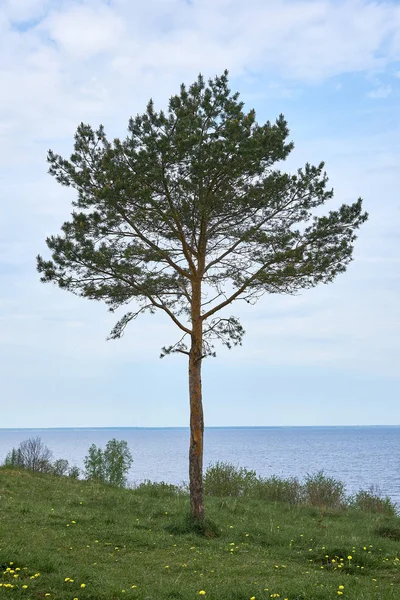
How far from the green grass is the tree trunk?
0.53 meters

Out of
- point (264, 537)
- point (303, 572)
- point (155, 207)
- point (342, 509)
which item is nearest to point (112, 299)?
point (155, 207)

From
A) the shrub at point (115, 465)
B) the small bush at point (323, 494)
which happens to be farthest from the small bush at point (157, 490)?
the small bush at point (323, 494)

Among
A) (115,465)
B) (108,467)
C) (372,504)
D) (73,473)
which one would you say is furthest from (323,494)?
(73,473)

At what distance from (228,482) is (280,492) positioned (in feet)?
7.03

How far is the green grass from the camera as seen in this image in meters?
8.80

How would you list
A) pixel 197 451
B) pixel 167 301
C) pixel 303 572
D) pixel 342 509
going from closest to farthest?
pixel 303 572 → pixel 197 451 → pixel 167 301 → pixel 342 509

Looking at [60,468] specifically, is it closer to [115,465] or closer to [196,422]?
[115,465]

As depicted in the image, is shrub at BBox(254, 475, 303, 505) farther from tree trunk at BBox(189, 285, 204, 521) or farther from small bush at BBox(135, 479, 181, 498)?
tree trunk at BBox(189, 285, 204, 521)

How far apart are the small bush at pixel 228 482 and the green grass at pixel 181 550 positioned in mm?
3417

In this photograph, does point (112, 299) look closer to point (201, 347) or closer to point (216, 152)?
point (201, 347)

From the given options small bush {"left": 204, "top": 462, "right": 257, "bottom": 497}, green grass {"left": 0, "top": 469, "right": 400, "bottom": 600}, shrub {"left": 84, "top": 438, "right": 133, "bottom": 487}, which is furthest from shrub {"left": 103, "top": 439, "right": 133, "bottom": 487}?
green grass {"left": 0, "top": 469, "right": 400, "bottom": 600}

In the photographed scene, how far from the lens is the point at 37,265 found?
48.9 feet

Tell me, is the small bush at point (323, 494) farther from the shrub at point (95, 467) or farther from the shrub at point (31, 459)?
the shrub at point (31, 459)

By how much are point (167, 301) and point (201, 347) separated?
7.20 feet
